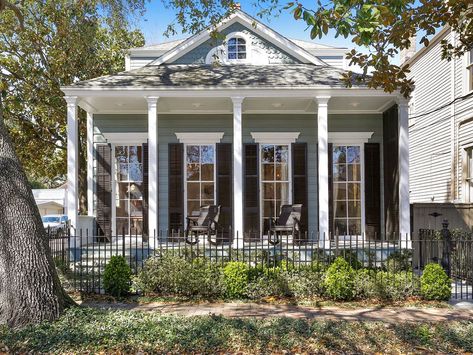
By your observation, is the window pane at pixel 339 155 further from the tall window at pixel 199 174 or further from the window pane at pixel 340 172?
the tall window at pixel 199 174

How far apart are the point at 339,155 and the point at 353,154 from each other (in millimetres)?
390

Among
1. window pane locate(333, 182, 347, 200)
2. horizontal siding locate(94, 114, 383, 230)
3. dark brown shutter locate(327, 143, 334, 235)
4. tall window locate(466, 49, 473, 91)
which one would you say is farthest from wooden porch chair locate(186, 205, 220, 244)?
tall window locate(466, 49, 473, 91)

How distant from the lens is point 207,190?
1261 centimetres

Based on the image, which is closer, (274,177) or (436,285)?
(436,285)

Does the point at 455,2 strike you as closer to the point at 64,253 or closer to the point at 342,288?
the point at 342,288

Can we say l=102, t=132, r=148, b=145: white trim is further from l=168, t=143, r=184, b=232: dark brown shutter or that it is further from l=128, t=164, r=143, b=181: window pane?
l=168, t=143, r=184, b=232: dark brown shutter

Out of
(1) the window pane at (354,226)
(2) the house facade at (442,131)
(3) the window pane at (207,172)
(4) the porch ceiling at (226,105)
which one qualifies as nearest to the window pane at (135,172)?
(4) the porch ceiling at (226,105)

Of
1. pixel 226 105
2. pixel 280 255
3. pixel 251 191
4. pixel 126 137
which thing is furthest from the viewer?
pixel 126 137

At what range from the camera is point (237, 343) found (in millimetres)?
5438

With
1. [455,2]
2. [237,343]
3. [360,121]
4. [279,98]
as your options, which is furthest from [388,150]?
[237,343]

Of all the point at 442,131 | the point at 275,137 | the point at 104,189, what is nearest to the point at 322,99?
the point at 275,137

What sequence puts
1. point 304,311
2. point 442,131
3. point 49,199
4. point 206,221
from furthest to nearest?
point 49,199 < point 442,131 < point 206,221 < point 304,311

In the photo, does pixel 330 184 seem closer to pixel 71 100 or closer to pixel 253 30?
pixel 253 30

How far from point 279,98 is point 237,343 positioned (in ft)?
22.2
